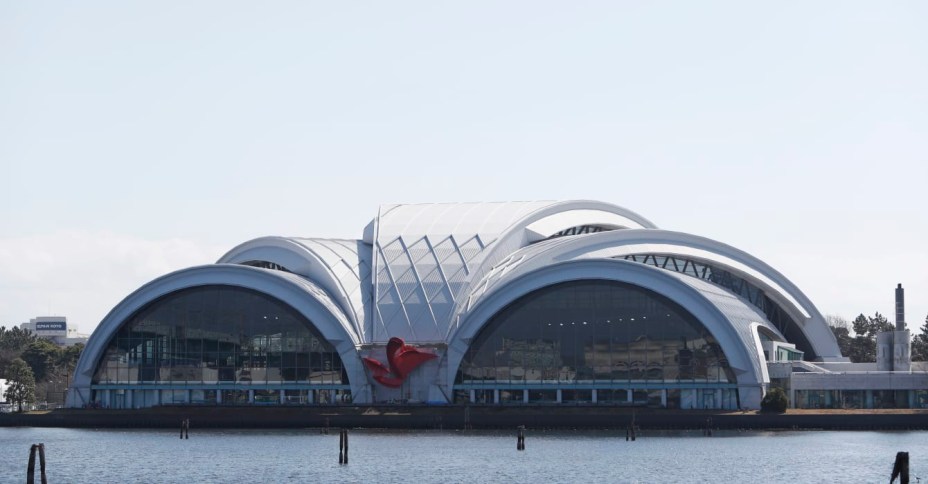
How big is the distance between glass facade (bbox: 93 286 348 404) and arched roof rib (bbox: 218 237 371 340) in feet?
14.2

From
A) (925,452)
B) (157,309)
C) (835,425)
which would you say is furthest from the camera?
(157,309)

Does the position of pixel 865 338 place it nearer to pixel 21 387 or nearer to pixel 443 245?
pixel 443 245

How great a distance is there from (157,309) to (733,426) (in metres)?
46.4

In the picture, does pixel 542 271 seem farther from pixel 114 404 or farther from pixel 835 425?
pixel 114 404

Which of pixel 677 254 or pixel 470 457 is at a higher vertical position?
pixel 677 254

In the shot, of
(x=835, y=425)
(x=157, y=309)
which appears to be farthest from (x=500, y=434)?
(x=157, y=309)

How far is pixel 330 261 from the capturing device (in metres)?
132

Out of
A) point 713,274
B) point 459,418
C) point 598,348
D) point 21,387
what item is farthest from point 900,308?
point 21,387

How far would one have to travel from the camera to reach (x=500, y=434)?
11300 centimetres

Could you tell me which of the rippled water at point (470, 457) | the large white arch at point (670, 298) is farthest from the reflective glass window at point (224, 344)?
the rippled water at point (470, 457)

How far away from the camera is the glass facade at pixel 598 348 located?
11750 cm

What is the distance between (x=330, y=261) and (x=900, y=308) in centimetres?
4459

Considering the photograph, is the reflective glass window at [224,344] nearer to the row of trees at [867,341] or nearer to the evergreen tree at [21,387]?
the evergreen tree at [21,387]

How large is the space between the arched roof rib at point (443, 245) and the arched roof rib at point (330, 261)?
138 centimetres
